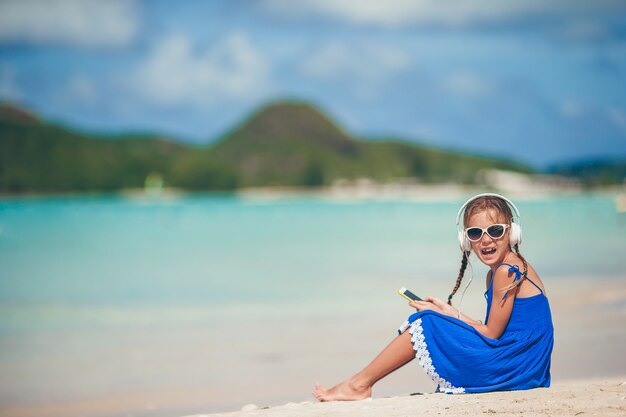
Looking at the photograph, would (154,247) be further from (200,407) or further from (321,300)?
(200,407)

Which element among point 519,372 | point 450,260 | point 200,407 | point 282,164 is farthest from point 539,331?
point 282,164

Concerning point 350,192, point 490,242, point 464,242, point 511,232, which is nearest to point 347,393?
point 464,242

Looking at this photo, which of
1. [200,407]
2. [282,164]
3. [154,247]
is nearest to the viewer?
[200,407]

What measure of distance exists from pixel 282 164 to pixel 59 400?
6684 inches

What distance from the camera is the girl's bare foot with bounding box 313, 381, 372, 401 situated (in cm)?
478

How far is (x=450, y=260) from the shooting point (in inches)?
797

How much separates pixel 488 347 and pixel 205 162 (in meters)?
160

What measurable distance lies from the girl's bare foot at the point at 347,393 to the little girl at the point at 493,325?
38 centimetres

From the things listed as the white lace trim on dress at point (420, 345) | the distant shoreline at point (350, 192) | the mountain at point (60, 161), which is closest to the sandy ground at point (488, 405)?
the white lace trim on dress at point (420, 345)

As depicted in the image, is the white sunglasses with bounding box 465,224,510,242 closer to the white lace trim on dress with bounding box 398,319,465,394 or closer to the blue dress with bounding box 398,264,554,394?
the blue dress with bounding box 398,264,554,394

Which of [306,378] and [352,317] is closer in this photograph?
[306,378]

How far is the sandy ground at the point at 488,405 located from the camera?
4293mm

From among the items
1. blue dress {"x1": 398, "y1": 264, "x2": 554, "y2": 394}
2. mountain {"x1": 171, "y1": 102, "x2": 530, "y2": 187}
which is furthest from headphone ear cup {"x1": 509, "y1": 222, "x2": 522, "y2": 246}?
mountain {"x1": 171, "y1": 102, "x2": 530, "y2": 187}

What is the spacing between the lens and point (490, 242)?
14.3ft
